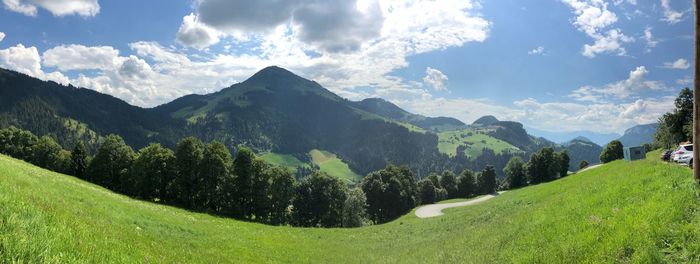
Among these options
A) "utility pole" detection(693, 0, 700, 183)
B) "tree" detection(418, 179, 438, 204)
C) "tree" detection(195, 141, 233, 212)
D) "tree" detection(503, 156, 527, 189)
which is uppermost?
"utility pole" detection(693, 0, 700, 183)

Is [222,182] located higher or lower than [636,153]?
lower

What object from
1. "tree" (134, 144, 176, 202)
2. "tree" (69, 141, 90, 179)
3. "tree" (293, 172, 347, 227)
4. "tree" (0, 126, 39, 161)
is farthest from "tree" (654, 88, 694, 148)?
"tree" (0, 126, 39, 161)

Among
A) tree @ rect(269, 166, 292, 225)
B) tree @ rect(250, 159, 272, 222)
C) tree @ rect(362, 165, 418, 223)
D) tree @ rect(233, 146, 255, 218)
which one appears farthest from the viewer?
tree @ rect(362, 165, 418, 223)

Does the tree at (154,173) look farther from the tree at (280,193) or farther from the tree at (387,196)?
the tree at (387,196)

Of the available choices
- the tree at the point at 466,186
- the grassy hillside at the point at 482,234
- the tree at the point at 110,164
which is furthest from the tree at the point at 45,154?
the tree at the point at 466,186

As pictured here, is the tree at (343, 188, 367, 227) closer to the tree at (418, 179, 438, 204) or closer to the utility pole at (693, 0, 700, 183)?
the tree at (418, 179, 438, 204)

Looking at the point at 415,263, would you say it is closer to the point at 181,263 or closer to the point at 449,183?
the point at 181,263

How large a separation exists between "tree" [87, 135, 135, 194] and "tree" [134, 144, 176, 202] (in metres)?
13.7

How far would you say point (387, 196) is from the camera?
121938 millimetres

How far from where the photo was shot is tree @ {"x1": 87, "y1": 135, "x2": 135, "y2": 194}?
281ft

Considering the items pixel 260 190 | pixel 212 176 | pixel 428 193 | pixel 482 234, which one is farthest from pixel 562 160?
pixel 482 234

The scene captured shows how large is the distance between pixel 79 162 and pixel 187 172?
4669 centimetres

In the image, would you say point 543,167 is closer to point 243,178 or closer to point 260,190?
point 260,190

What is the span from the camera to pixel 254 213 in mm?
81250
